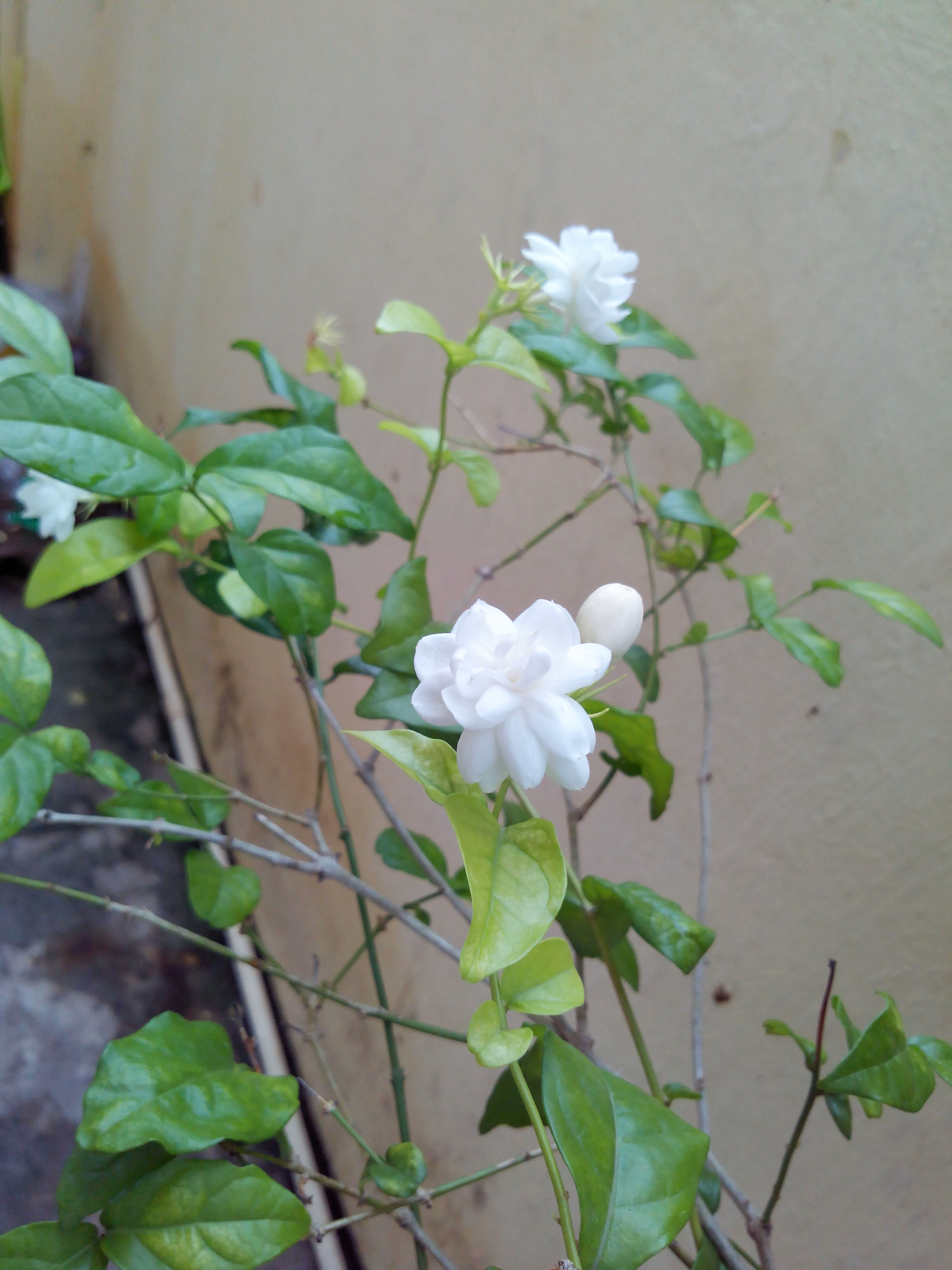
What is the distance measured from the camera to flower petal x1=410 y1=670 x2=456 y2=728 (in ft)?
1.01

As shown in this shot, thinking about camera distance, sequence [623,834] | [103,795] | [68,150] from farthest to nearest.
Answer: [68,150] < [103,795] < [623,834]

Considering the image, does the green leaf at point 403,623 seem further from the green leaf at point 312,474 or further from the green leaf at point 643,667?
the green leaf at point 643,667

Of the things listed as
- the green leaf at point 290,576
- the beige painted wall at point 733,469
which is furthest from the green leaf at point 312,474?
the beige painted wall at point 733,469

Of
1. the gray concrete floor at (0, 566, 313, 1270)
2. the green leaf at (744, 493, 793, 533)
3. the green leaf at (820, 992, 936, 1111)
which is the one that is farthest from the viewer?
the gray concrete floor at (0, 566, 313, 1270)

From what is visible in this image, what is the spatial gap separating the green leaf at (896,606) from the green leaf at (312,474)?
0.30 meters

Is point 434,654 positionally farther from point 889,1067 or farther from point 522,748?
point 889,1067

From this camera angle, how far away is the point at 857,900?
2.00 ft

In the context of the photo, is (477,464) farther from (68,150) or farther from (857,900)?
(68,150)

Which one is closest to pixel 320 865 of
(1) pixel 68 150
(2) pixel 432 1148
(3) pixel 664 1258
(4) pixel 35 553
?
(3) pixel 664 1258

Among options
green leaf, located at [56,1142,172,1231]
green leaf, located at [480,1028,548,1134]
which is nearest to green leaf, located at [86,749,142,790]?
Answer: green leaf, located at [56,1142,172,1231]

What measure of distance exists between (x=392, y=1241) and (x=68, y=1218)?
581 mm

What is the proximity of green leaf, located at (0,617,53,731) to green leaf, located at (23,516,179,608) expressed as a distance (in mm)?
43

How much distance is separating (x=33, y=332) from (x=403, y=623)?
0.99 feet

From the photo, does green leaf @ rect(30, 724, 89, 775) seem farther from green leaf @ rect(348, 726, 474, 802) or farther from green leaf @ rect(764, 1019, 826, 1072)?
green leaf @ rect(764, 1019, 826, 1072)
